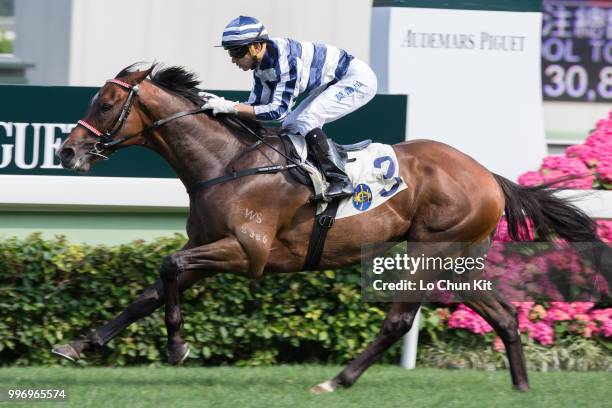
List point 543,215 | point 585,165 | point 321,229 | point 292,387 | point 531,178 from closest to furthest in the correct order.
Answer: point 321,229, point 292,387, point 543,215, point 531,178, point 585,165

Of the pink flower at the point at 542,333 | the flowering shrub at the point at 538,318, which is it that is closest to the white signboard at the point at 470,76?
the flowering shrub at the point at 538,318

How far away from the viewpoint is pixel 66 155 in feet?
18.7

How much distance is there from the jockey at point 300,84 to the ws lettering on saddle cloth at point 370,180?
0.10 meters

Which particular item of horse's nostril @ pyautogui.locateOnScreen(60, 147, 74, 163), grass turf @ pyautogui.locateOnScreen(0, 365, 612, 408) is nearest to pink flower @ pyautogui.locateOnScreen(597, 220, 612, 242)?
grass turf @ pyautogui.locateOnScreen(0, 365, 612, 408)

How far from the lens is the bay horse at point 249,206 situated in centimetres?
570

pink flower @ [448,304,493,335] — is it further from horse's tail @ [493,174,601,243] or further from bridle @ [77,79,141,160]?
bridle @ [77,79,141,160]

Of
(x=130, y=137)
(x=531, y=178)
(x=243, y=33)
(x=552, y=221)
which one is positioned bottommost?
(x=552, y=221)

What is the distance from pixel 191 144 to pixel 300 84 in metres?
0.68

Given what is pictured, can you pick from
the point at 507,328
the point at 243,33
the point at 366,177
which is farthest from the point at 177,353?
the point at 507,328

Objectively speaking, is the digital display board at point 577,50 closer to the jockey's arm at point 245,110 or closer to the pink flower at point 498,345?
the pink flower at point 498,345

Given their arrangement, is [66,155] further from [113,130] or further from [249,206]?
[249,206]

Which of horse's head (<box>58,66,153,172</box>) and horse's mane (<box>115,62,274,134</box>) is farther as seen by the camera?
horse's mane (<box>115,62,274,134</box>)

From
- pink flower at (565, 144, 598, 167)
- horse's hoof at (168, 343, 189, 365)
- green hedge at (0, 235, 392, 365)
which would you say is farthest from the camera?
pink flower at (565, 144, 598, 167)

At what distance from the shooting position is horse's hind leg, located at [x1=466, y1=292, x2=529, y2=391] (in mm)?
6094
